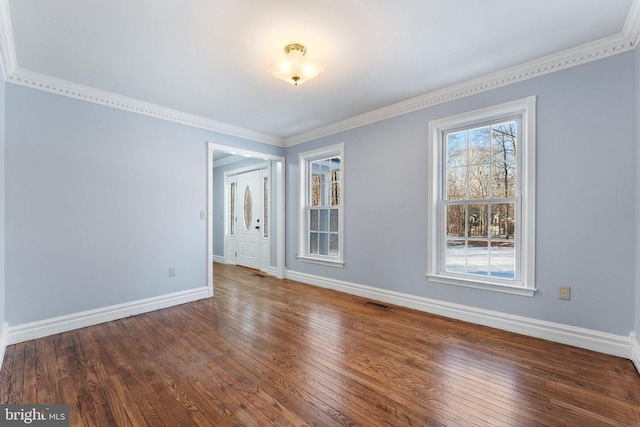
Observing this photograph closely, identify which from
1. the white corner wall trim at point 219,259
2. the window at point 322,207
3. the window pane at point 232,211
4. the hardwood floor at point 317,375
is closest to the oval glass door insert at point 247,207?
the window pane at point 232,211

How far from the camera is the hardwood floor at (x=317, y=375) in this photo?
1697mm

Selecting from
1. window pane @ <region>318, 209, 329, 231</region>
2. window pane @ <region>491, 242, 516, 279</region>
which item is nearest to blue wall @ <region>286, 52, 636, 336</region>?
window pane @ <region>491, 242, 516, 279</region>

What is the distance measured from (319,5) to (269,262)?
464 centimetres

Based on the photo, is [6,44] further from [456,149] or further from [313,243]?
[456,149]

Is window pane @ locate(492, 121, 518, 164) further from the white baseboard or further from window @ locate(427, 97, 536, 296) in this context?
the white baseboard

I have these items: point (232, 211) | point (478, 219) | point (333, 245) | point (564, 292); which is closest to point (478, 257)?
point (478, 219)

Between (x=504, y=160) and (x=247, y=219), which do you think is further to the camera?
(x=247, y=219)

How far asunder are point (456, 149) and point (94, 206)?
4170 mm

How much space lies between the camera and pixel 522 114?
2885mm

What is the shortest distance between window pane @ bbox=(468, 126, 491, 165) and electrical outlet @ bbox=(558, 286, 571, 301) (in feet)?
4.58

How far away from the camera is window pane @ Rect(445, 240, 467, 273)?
3299 millimetres

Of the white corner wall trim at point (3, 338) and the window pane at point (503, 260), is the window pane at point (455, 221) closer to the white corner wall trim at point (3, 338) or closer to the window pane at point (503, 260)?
the window pane at point (503, 260)

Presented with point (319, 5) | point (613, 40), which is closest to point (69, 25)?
point (319, 5)

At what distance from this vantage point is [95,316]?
315 centimetres
